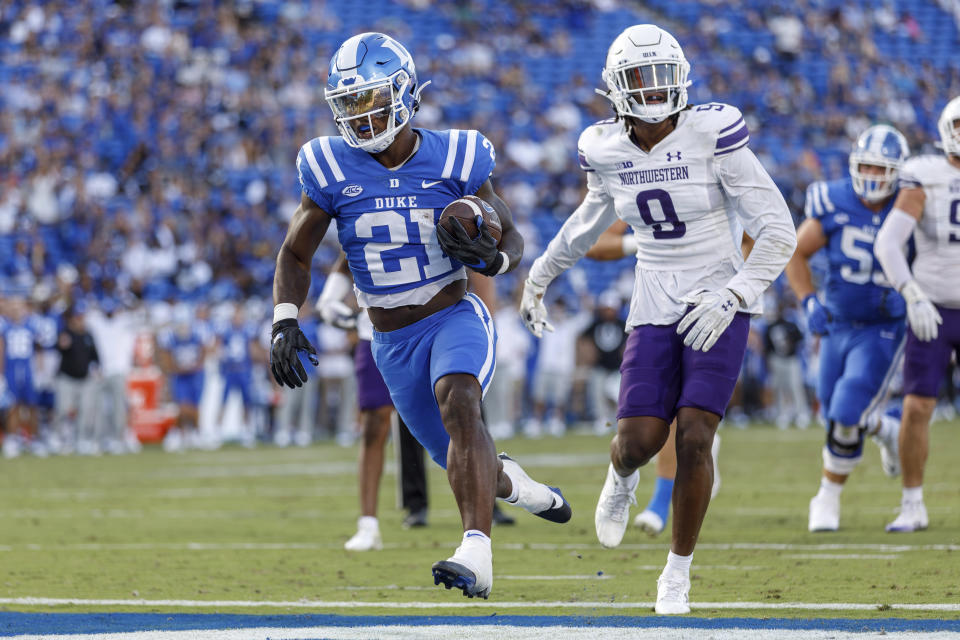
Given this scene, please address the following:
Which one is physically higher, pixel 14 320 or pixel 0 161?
pixel 0 161

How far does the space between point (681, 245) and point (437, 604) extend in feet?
5.17

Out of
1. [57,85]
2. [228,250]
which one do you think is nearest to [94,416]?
[228,250]

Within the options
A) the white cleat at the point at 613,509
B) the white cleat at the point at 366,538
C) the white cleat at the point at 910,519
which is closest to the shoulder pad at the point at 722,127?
the white cleat at the point at 613,509

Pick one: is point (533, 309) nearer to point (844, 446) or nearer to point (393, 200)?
point (393, 200)

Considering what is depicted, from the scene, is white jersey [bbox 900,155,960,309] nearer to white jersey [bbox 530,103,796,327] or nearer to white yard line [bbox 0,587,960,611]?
white jersey [bbox 530,103,796,327]

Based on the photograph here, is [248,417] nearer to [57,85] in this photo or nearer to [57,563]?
[57,85]

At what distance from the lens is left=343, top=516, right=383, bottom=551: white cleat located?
6.86 m

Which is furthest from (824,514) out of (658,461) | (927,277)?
(927,277)

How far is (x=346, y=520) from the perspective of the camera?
27.7 feet

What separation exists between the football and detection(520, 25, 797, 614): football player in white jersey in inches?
27.4

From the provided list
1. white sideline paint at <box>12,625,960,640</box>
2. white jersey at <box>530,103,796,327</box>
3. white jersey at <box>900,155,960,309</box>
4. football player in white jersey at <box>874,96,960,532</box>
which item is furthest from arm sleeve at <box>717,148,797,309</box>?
white jersey at <box>900,155,960,309</box>

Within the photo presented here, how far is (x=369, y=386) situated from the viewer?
722cm

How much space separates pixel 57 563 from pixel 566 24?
19768 mm

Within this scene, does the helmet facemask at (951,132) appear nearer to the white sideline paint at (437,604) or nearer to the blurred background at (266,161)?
the white sideline paint at (437,604)
